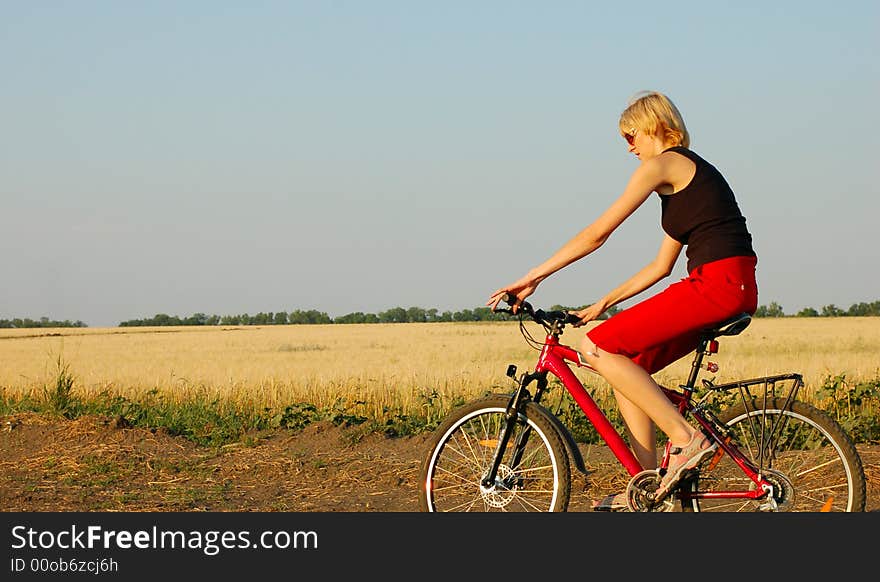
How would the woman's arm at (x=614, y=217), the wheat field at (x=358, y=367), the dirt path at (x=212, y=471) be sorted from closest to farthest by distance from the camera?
the woman's arm at (x=614, y=217), the dirt path at (x=212, y=471), the wheat field at (x=358, y=367)

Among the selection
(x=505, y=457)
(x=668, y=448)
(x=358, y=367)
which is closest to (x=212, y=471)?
(x=505, y=457)

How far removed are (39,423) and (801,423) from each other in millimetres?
7344

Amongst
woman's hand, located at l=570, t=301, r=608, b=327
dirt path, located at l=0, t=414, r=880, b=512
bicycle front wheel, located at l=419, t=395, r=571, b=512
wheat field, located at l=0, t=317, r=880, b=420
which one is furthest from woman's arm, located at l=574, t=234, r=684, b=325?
wheat field, located at l=0, t=317, r=880, b=420

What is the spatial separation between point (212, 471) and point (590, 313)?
415 centimetres

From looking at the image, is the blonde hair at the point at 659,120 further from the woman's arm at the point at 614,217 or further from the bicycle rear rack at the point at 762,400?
the bicycle rear rack at the point at 762,400

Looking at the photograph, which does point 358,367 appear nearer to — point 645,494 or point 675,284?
point 645,494

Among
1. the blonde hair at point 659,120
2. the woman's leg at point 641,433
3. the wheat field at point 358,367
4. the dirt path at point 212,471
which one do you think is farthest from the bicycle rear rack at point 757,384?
the wheat field at point 358,367

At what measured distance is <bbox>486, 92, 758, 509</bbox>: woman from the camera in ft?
15.8

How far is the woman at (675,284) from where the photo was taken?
15.8ft

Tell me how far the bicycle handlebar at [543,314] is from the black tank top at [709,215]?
0.60 metres
